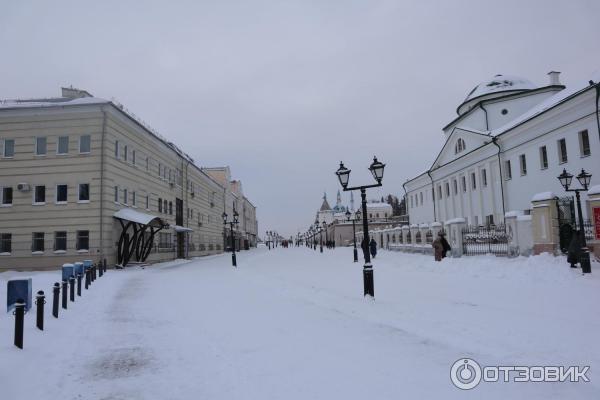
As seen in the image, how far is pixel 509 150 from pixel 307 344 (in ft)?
109

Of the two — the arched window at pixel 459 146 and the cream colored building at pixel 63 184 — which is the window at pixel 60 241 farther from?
the arched window at pixel 459 146

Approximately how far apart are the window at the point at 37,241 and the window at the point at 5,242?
1.43 m

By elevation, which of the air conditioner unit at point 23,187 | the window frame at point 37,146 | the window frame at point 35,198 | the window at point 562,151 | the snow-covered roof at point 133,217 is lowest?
the snow-covered roof at point 133,217

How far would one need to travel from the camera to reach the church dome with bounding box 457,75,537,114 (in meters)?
45.1

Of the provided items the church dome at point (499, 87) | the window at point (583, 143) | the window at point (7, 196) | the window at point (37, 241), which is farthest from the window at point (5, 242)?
the church dome at point (499, 87)

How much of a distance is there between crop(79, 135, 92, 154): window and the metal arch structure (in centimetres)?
432

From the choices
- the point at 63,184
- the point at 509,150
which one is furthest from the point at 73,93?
the point at 509,150

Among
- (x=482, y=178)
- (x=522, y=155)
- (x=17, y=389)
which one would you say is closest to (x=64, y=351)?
(x=17, y=389)

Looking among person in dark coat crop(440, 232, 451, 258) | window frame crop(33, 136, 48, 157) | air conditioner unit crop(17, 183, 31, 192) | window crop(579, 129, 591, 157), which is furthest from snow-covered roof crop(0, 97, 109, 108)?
window crop(579, 129, 591, 157)

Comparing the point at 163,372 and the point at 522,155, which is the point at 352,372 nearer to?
the point at 163,372

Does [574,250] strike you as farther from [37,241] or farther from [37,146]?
[37,146]

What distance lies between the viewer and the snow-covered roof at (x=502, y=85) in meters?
45.3

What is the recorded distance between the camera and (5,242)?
26.6m

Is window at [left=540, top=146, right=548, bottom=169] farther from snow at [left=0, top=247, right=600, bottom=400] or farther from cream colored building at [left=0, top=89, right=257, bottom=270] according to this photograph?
cream colored building at [left=0, top=89, right=257, bottom=270]
